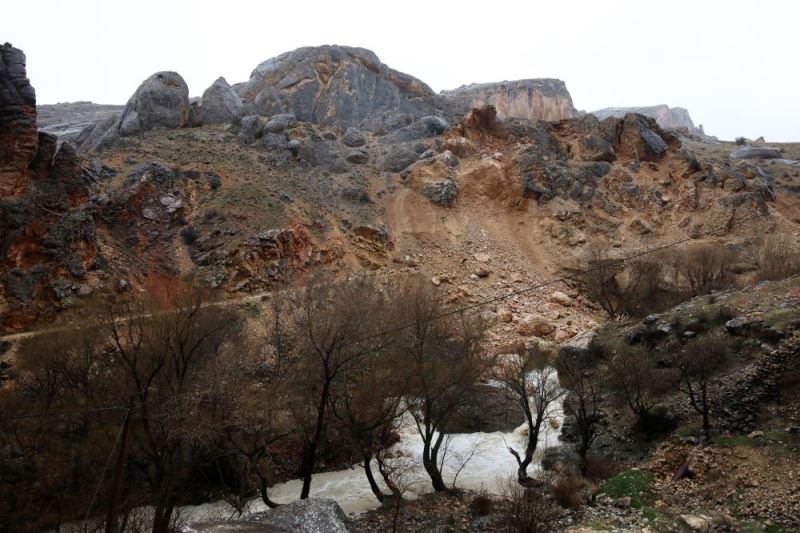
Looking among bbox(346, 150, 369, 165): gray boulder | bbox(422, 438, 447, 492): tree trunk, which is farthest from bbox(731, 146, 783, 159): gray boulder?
bbox(422, 438, 447, 492): tree trunk

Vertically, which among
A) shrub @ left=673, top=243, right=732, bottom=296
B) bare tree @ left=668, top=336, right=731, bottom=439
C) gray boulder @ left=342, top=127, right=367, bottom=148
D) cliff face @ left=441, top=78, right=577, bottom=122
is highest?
cliff face @ left=441, top=78, right=577, bottom=122

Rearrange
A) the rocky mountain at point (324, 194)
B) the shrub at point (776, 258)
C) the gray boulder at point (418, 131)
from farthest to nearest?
the gray boulder at point (418, 131) → the shrub at point (776, 258) → the rocky mountain at point (324, 194)

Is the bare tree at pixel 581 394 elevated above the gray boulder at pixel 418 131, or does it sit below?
below

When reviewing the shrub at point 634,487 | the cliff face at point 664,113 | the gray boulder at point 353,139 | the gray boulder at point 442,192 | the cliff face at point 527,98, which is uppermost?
the cliff face at point 664,113

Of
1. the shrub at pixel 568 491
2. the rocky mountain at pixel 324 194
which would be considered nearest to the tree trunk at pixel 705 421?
the shrub at pixel 568 491

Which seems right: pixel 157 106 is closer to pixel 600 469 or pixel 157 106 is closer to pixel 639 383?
pixel 639 383

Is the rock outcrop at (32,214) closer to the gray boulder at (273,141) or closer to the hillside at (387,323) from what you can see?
the hillside at (387,323)

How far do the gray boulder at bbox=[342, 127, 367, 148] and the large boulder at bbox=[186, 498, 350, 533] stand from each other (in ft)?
135

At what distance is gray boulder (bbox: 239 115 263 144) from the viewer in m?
43.4

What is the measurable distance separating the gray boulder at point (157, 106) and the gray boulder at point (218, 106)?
1720 mm

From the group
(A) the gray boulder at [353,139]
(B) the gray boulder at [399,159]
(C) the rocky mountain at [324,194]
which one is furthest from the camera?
(A) the gray boulder at [353,139]

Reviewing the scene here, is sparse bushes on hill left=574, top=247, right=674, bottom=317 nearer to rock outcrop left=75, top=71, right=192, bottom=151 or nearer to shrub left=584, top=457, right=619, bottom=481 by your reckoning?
shrub left=584, top=457, right=619, bottom=481

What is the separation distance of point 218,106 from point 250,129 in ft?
18.2

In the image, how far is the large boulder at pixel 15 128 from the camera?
25500 millimetres
